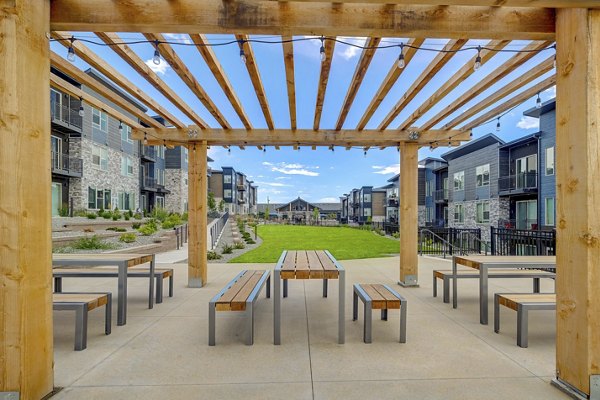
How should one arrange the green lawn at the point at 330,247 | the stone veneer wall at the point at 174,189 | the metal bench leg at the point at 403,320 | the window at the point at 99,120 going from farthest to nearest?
the stone veneer wall at the point at 174,189, the window at the point at 99,120, the green lawn at the point at 330,247, the metal bench leg at the point at 403,320

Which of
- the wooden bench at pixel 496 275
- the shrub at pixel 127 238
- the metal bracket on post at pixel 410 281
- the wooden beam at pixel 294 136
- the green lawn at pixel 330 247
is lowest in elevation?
the green lawn at pixel 330 247

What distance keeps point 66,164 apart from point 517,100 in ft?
70.6

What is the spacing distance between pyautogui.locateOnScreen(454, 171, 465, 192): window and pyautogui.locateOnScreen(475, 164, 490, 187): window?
1992 mm

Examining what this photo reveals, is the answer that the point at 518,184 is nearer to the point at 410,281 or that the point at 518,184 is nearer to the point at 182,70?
the point at 410,281

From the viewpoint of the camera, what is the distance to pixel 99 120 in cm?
2017

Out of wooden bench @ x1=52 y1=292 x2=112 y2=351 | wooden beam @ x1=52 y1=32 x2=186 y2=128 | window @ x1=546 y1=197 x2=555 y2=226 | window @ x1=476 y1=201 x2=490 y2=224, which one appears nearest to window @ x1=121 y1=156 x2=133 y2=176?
wooden beam @ x1=52 y1=32 x2=186 y2=128

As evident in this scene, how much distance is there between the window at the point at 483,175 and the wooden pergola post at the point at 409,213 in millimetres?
19550

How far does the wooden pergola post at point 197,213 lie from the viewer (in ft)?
22.6

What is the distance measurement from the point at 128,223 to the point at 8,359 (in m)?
17.2

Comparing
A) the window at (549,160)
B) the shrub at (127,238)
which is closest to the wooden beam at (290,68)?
the shrub at (127,238)

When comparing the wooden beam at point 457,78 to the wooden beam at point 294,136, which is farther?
the wooden beam at point 294,136

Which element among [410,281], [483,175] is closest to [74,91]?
[410,281]

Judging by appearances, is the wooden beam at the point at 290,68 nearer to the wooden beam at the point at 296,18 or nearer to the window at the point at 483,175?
the wooden beam at the point at 296,18

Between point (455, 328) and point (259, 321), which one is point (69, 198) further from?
point (455, 328)
